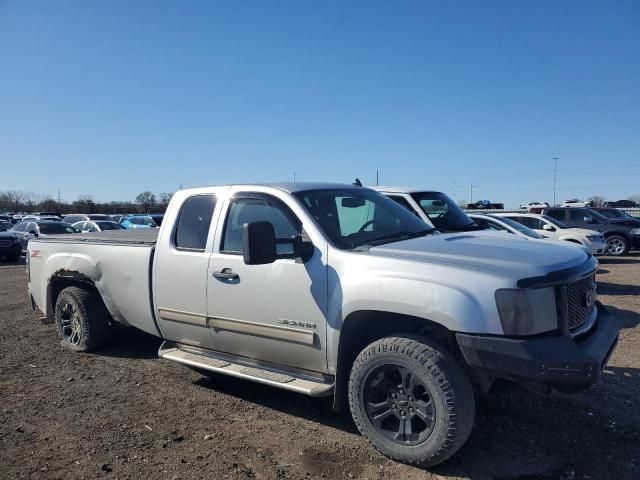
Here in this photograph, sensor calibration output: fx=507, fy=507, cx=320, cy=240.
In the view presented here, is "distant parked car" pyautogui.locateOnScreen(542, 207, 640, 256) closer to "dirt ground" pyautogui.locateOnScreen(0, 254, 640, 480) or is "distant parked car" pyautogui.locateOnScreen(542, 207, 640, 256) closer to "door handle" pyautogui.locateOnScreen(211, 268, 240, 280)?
"dirt ground" pyautogui.locateOnScreen(0, 254, 640, 480)

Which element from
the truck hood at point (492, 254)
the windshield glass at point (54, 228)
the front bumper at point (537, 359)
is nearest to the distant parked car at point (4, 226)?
the windshield glass at point (54, 228)

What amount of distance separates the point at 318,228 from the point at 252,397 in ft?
5.98

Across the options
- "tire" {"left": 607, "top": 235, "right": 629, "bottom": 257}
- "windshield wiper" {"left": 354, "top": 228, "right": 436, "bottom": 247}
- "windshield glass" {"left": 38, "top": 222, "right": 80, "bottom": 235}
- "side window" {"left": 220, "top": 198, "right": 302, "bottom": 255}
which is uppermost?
"side window" {"left": 220, "top": 198, "right": 302, "bottom": 255}

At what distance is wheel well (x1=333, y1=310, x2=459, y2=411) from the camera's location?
11.5 feet

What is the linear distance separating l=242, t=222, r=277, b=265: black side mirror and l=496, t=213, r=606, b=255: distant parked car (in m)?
12.3

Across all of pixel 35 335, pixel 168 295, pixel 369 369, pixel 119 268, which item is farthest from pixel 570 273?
pixel 35 335

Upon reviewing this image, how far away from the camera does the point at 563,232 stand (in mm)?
15266

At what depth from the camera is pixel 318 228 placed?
3848 millimetres

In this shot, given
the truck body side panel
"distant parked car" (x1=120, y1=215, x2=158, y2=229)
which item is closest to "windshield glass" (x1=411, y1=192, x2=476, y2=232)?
the truck body side panel

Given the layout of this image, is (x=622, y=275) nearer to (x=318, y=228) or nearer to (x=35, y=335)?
(x=318, y=228)

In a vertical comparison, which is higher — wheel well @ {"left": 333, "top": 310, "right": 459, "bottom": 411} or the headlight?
the headlight

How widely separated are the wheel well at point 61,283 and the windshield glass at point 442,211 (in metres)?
4.99

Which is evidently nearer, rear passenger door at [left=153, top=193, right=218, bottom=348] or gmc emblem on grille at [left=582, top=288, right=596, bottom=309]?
gmc emblem on grille at [left=582, top=288, right=596, bottom=309]

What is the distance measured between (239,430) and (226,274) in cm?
122
